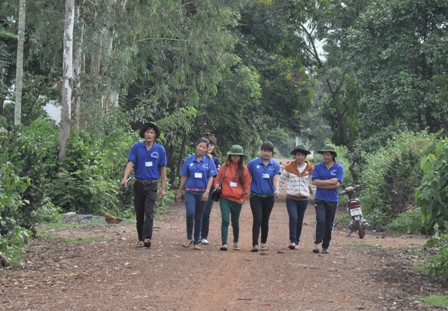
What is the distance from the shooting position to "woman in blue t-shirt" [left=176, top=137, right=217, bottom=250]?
11719mm

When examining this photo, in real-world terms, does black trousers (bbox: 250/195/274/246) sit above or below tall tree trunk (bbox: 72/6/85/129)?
below

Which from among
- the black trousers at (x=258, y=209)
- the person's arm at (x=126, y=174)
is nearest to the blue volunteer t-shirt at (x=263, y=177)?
the black trousers at (x=258, y=209)

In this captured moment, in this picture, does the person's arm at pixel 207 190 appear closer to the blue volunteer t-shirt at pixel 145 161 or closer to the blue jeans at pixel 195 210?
the blue jeans at pixel 195 210

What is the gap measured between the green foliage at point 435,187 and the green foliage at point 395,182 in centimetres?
1044

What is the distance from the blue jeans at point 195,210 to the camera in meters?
11.7

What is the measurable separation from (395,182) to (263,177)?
32.2ft

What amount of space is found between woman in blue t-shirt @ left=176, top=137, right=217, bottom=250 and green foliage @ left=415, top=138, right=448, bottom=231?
145 inches

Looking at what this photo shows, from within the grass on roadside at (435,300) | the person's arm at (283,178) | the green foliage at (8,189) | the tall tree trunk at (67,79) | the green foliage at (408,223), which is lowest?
the grass on roadside at (435,300)

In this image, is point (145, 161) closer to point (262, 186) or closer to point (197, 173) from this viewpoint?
point (197, 173)

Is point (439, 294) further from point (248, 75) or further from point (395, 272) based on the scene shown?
point (248, 75)

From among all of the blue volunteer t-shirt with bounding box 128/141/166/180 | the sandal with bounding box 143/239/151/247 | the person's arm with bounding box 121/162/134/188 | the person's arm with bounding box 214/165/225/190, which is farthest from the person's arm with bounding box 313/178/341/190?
the person's arm with bounding box 121/162/134/188

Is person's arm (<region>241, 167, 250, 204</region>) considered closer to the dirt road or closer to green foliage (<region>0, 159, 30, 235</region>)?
the dirt road

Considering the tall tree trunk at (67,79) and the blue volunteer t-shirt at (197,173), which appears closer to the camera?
the blue volunteer t-shirt at (197,173)

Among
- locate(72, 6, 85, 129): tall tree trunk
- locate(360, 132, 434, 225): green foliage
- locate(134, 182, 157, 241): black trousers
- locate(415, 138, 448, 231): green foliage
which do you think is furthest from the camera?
locate(72, 6, 85, 129): tall tree trunk
